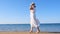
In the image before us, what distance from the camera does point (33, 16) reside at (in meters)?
10.1

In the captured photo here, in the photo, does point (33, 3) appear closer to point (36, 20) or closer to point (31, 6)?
point (31, 6)

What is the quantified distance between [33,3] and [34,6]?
0.16m

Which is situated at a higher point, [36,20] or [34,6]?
[34,6]

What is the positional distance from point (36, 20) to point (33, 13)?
0.39m

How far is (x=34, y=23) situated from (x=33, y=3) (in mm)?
986

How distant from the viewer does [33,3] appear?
10242 millimetres

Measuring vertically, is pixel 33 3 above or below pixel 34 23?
above

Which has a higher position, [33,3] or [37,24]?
[33,3]

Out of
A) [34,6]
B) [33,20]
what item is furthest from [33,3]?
[33,20]

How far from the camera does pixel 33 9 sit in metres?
10.2

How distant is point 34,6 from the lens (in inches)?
402

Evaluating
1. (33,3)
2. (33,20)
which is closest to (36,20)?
(33,20)

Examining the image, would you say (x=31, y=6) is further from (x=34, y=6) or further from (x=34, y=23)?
(x=34, y=23)

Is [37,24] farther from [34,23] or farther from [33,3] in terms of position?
[33,3]
